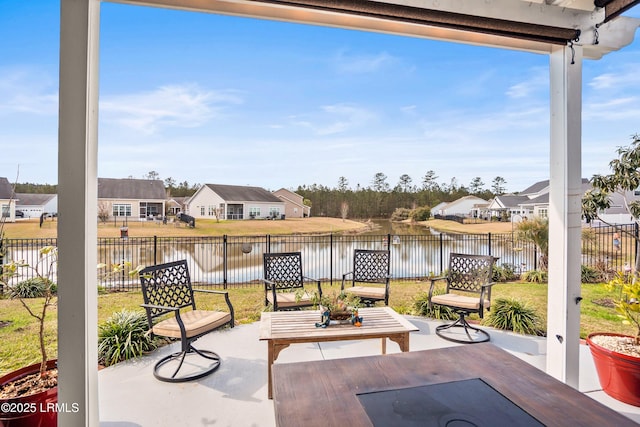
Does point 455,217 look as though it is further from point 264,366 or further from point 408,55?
point 264,366

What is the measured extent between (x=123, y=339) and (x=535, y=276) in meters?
6.85

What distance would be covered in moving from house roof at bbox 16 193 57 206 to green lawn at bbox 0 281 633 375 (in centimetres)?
151

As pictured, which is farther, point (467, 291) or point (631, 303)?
point (467, 291)

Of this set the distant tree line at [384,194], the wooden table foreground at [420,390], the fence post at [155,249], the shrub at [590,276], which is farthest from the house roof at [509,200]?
the fence post at [155,249]

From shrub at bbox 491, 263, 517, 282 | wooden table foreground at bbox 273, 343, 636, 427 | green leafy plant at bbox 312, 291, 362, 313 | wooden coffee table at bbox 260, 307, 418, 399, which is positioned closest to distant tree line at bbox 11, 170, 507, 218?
shrub at bbox 491, 263, 517, 282

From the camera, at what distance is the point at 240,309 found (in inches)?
181

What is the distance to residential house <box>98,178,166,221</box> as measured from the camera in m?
→ 4.21

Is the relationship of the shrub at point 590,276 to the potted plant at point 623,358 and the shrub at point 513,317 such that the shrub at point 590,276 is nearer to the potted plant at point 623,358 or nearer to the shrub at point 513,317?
the shrub at point 513,317

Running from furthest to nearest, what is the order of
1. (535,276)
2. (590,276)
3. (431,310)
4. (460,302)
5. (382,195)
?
1. (382,195)
2. (535,276)
3. (590,276)
4. (431,310)
5. (460,302)

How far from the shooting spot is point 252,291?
5.69 m

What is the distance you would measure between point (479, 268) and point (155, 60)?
16.5 ft

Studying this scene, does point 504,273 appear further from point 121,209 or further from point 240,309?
point 121,209

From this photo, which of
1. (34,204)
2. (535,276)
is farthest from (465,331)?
(34,204)

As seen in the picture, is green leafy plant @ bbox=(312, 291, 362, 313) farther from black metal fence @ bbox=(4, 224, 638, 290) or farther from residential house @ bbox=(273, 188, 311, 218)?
residential house @ bbox=(273, 188, 311, 218)
